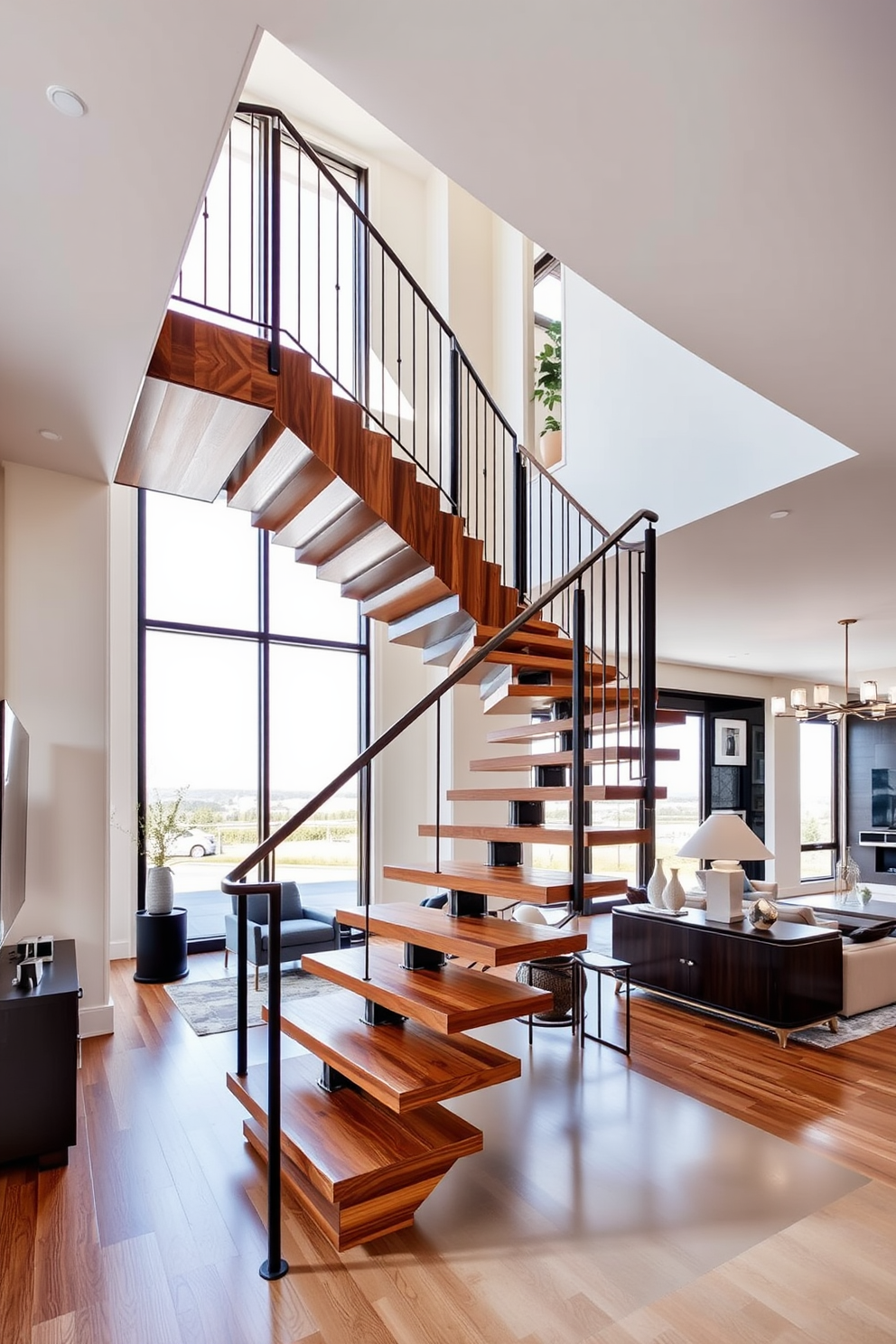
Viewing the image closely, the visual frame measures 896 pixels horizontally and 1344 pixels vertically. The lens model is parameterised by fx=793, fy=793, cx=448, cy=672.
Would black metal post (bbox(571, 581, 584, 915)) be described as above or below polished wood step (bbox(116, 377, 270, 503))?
below

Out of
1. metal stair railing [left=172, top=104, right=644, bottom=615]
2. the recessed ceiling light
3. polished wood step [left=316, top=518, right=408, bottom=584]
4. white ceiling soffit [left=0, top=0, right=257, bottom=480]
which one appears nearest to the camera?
white ceiling soffit [left=0, top=0, right=257, bottom=480]

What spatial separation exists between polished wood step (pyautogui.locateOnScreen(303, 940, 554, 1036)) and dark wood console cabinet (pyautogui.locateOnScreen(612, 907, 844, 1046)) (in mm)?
2182

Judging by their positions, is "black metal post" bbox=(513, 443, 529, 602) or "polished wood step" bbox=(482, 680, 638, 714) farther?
"black metal post" bbox=(513, 443, 529, 602)

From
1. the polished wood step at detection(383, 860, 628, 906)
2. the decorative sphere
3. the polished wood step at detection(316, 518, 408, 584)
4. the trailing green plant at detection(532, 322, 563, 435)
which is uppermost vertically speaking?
the trailing green plant at detection(532, 322, 563, 435)

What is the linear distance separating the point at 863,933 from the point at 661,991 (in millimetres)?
1310

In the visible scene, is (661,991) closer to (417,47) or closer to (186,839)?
(186,839)

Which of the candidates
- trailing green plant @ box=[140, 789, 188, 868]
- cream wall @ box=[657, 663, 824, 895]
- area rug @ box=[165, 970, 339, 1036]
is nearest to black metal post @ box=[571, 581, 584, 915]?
area rug @ box=[165, 970, 339, 1036]

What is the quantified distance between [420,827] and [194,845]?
385 cm

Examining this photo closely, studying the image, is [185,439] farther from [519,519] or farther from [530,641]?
[519,519]

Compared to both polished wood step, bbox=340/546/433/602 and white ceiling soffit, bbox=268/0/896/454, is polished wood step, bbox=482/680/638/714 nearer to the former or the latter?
polished wood step, bbox=340/546/433/602

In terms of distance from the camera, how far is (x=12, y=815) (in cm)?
296

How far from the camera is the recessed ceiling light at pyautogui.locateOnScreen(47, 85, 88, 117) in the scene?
168cm

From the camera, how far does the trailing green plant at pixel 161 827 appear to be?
598 cm

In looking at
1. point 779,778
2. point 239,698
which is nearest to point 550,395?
point 239,698
